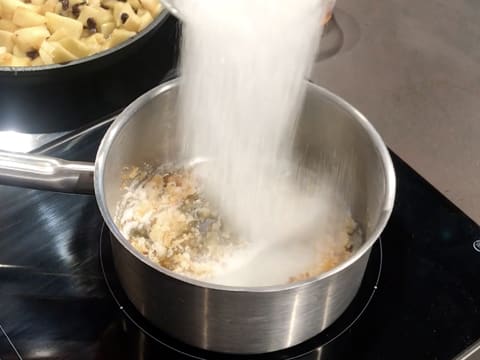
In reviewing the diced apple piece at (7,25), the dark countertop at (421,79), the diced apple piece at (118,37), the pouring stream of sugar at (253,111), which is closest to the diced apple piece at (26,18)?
the diced apple piece at (7,25)

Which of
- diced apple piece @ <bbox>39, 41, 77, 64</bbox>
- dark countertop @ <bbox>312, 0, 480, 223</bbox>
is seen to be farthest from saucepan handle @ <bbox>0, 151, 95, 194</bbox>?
dark countertop @ <bbox>312, 0, 480, 223</bbox>

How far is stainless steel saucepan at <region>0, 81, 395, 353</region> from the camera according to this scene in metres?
0.53

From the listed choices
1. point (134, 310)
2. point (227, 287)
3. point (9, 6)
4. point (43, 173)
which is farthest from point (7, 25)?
point (227, 287)

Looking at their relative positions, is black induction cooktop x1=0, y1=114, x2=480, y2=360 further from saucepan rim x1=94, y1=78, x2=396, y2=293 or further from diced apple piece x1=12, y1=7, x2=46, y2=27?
diced apple piece x1=12, y1=7, x2=46, y2=27

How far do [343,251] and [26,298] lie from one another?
0.37 m

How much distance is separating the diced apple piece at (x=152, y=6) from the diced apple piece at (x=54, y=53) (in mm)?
170

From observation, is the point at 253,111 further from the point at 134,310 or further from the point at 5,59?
the point at 5,59

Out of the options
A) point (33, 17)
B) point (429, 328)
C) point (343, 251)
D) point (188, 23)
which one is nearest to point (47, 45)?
point (33, 17)

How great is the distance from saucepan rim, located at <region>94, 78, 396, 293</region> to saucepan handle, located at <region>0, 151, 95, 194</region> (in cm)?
3

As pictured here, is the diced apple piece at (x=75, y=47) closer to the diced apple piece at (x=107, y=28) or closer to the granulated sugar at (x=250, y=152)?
the diced apple piece at (x=107, y=28)

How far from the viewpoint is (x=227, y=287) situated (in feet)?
1.65

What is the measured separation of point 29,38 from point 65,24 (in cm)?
6

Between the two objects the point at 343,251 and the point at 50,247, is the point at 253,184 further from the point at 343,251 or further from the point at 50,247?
the point at 50,247

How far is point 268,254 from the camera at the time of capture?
708 mm
